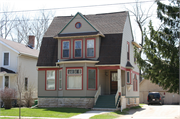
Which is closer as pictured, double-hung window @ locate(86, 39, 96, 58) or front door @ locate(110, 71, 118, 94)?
double-hung window @ locate(86, 39, 96, 58)

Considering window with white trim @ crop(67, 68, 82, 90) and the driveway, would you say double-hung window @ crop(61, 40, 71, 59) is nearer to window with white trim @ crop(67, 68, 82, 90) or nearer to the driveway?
window with white trim @ crop(67, 68, 82, 90)

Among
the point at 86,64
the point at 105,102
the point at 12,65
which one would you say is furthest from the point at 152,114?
the point at 12,65

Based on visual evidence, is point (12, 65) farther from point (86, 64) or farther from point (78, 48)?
point (86, 64)

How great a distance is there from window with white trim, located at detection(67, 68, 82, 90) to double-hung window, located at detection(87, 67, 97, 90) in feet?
2.72

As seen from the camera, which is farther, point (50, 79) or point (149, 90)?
point (149, 90)

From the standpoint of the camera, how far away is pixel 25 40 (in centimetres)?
4562

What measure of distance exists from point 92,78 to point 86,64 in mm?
1454

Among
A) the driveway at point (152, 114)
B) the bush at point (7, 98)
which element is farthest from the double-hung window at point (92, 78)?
the bush at point (7, 98)

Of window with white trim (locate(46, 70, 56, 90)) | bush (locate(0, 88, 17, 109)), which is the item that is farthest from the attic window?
bush (locate(0, 88, 17, 109))

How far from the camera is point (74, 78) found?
2452 cm

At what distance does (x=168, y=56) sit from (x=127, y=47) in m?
9.42

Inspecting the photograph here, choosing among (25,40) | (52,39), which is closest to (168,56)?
(52,39)

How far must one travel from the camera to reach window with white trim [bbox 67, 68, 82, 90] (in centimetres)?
2433

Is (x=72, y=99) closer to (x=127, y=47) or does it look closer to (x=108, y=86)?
(x=108, y=86)
